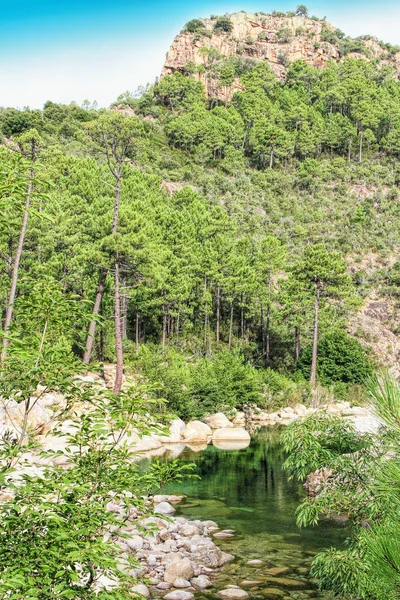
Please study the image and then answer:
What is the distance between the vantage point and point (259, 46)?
281 ft

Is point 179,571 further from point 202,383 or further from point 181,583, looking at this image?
point 202,383

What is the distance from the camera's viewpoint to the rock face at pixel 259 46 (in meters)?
80.2

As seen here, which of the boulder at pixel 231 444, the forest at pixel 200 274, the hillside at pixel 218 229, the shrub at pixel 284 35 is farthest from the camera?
the shrub at pixel 284 35

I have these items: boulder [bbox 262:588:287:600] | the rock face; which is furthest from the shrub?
boulder [bbox 262:588:287:600]

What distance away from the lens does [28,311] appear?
3.37m

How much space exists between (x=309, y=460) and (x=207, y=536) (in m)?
4.31

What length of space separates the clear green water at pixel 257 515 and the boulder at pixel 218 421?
4.11 metres

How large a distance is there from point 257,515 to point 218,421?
36.0ft

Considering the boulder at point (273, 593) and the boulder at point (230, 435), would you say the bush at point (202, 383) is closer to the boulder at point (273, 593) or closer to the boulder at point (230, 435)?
the boulder at point (230, 435)

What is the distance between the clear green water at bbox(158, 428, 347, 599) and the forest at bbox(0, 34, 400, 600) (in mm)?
921

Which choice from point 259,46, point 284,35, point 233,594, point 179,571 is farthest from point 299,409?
point 284,35

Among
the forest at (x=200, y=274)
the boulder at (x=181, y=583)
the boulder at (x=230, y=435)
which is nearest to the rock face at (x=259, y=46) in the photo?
the forest at (x=200, y=274)

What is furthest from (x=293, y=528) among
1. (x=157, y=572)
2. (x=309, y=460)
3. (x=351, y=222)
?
(x=351, y=222)

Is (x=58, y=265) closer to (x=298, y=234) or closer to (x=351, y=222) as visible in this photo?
(x=298, y=234)
